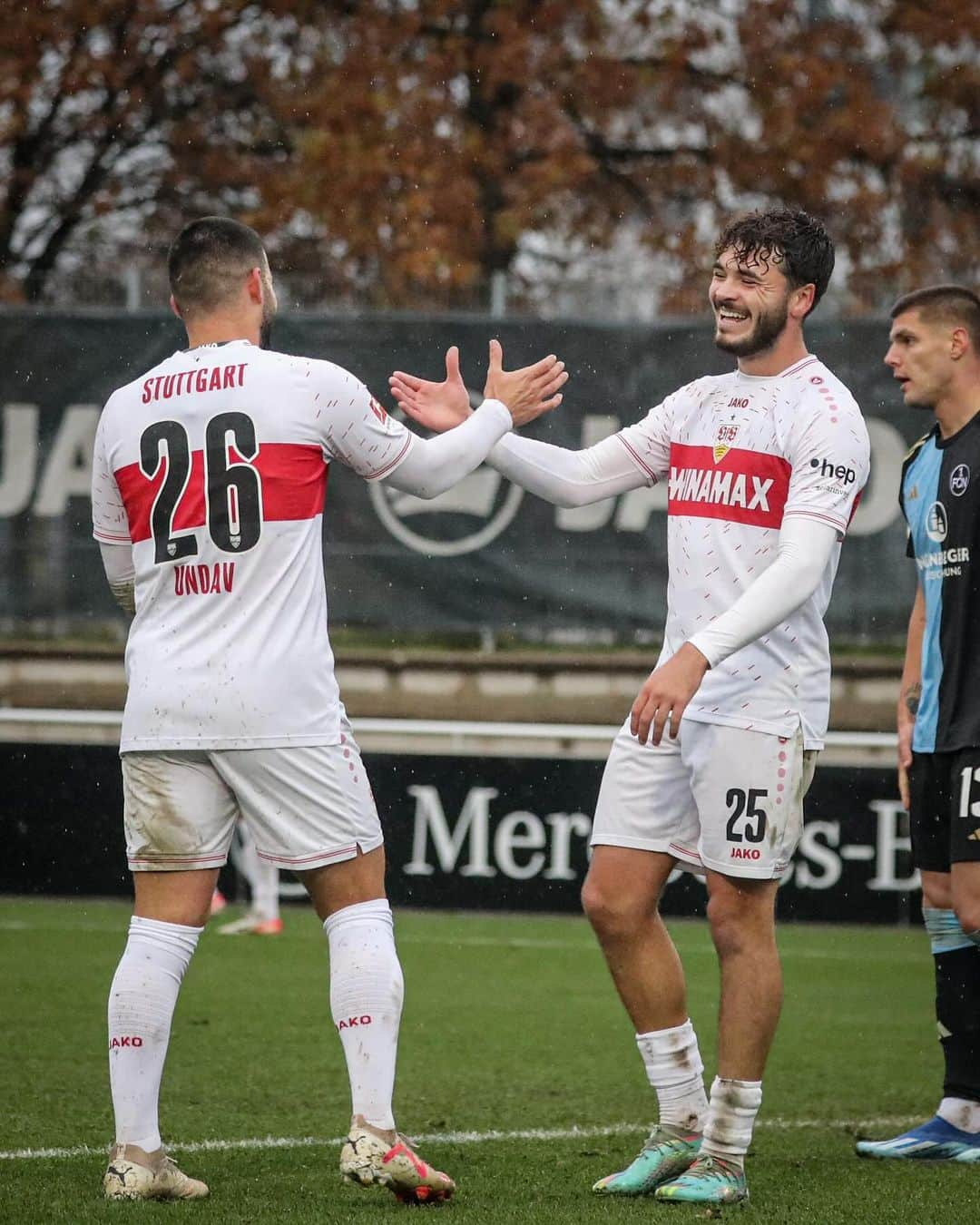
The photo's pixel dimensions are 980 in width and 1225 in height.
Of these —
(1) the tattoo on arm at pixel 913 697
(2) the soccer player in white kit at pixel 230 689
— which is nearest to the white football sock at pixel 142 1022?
(2) the soccer player in white kit at pixel 230 689

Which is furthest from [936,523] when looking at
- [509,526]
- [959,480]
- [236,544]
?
[509,526]

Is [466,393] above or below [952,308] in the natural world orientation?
below

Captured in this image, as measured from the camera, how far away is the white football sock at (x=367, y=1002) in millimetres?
3908

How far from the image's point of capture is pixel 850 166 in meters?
15.8

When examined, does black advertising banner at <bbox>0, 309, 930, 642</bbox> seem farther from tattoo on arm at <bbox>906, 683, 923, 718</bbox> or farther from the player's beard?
the player's beard

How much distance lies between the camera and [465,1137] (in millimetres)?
4895

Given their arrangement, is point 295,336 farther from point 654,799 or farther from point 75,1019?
point 654,799

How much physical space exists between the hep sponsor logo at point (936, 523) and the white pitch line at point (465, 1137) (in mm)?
1716

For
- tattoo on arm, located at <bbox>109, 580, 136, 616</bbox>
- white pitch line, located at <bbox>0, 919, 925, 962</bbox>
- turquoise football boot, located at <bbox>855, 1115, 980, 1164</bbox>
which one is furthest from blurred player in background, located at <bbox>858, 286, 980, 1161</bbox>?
white pitch line, located at <bbox>0, 919, 925, 962</bbox>

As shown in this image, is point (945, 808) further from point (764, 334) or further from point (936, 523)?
point (764, 334)

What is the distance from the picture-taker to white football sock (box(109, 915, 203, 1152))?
12.8ft

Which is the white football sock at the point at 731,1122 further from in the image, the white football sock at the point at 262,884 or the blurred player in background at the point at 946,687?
the white football sock at the point at 262,884

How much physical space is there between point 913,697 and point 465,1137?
1.77 meters

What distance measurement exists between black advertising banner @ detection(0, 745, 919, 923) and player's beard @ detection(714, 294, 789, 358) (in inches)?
228
